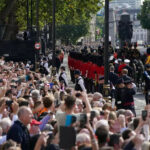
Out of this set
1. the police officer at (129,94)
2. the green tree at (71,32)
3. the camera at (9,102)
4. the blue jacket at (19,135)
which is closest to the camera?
the blue jacket at (19,135)

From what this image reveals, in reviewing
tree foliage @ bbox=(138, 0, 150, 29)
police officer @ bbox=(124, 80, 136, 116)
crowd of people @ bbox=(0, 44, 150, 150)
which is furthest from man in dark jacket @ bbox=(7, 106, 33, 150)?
tree foliage @ bbox=(138, 0, 150, 29)

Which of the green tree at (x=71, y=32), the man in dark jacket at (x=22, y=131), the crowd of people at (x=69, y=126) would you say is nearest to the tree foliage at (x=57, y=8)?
the crowd of people at (x=69, y=126)

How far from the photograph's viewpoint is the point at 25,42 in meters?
44.4

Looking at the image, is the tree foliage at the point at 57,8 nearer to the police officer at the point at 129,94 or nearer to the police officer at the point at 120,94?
the police officer at the point at 120,94

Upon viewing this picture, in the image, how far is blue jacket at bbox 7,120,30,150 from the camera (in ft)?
31.5

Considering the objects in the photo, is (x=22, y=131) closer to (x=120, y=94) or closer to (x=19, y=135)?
(x=19, y=135)

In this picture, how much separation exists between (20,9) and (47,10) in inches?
150

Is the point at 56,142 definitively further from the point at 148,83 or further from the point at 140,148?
the point at 148,83

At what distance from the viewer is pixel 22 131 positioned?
382 inches

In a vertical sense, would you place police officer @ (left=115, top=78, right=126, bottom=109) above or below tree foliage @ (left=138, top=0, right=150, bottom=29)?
above

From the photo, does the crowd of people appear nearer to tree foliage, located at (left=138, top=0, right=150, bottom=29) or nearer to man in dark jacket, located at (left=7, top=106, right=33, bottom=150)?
man in dark jacket, located at (left=7, top=106, right=33, bottom=150)

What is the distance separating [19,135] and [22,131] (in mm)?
97

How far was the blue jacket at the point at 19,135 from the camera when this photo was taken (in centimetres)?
961

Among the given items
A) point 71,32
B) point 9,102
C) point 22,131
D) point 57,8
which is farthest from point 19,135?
point 71,32
